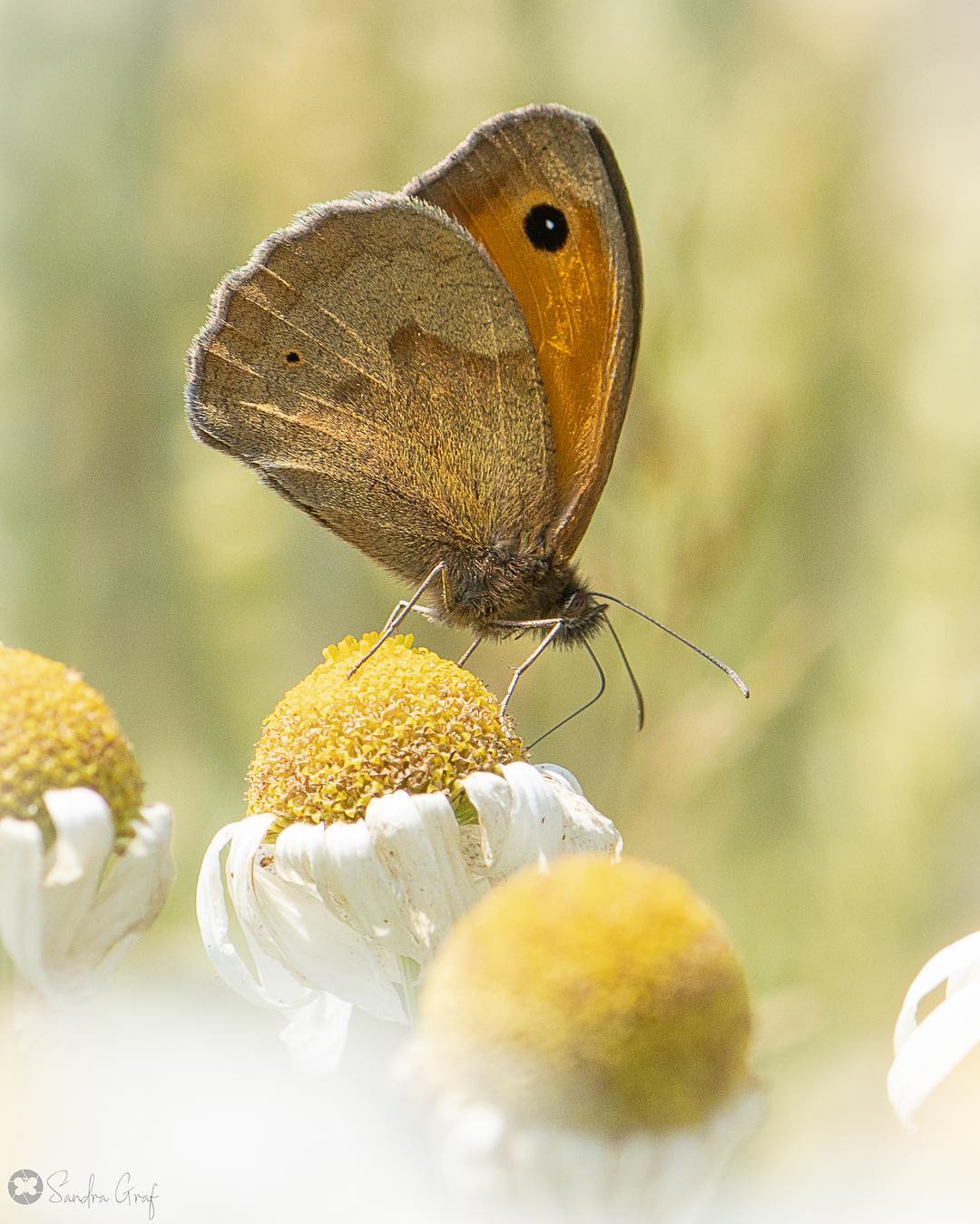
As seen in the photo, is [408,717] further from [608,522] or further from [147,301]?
[147,301]

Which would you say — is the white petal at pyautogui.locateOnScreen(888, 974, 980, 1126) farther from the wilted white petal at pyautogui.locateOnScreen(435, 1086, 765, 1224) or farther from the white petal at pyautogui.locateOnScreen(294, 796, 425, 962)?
the white petal at pyautogui.locateOnScreen(294, 796, 425, 962)

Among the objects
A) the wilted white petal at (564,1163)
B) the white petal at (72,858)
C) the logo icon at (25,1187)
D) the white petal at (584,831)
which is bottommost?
the logo icon at (25,1187)

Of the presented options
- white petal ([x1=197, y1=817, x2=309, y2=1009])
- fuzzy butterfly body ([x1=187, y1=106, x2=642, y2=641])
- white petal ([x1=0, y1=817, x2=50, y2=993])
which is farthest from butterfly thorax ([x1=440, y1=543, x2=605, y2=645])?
white petal ([x1=0, y1=817, x2=50, y2=993])

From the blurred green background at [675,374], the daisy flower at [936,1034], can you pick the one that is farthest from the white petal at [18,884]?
the blurred green background at [675,374]

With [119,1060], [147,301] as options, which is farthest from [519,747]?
[147,301]

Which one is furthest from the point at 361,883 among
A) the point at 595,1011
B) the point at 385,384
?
the point at 385,384

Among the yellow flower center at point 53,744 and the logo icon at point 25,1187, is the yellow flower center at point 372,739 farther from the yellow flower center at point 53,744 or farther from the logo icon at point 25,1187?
the logo icon at point 25,1187
